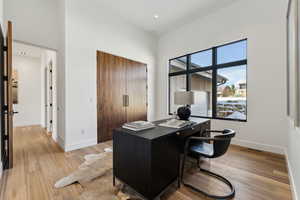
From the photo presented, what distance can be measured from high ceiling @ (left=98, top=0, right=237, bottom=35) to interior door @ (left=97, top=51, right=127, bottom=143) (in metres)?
1.28

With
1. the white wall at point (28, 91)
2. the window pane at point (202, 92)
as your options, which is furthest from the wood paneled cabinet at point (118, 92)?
the white wall at point (28, 91)

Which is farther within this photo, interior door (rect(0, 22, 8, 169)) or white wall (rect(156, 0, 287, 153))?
white wall (rect(156, 0, 287, 153))

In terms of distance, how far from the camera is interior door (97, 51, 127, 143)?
11.6 feet

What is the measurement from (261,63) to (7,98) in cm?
490

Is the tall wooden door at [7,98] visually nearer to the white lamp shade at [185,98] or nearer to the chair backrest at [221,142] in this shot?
the white lamp shade at [185,98]

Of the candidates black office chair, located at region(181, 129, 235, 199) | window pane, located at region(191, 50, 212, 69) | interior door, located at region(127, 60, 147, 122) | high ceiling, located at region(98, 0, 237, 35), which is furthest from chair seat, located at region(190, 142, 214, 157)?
high ceiling, located at region(98, 0, 237, 35)

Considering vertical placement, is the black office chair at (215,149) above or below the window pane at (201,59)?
below

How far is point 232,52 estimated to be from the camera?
3459 mm

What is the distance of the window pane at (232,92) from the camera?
10.7 ft

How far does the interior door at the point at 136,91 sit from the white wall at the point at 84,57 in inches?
30.1

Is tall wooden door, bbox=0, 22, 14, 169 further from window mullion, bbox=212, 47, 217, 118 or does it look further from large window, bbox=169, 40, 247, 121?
window mullion, bbox=212, 47, 217, 118

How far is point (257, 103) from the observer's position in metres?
3.01

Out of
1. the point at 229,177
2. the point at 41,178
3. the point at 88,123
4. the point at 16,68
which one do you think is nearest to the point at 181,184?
the point at 229,177

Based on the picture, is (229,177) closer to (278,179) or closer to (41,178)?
(278,179)
